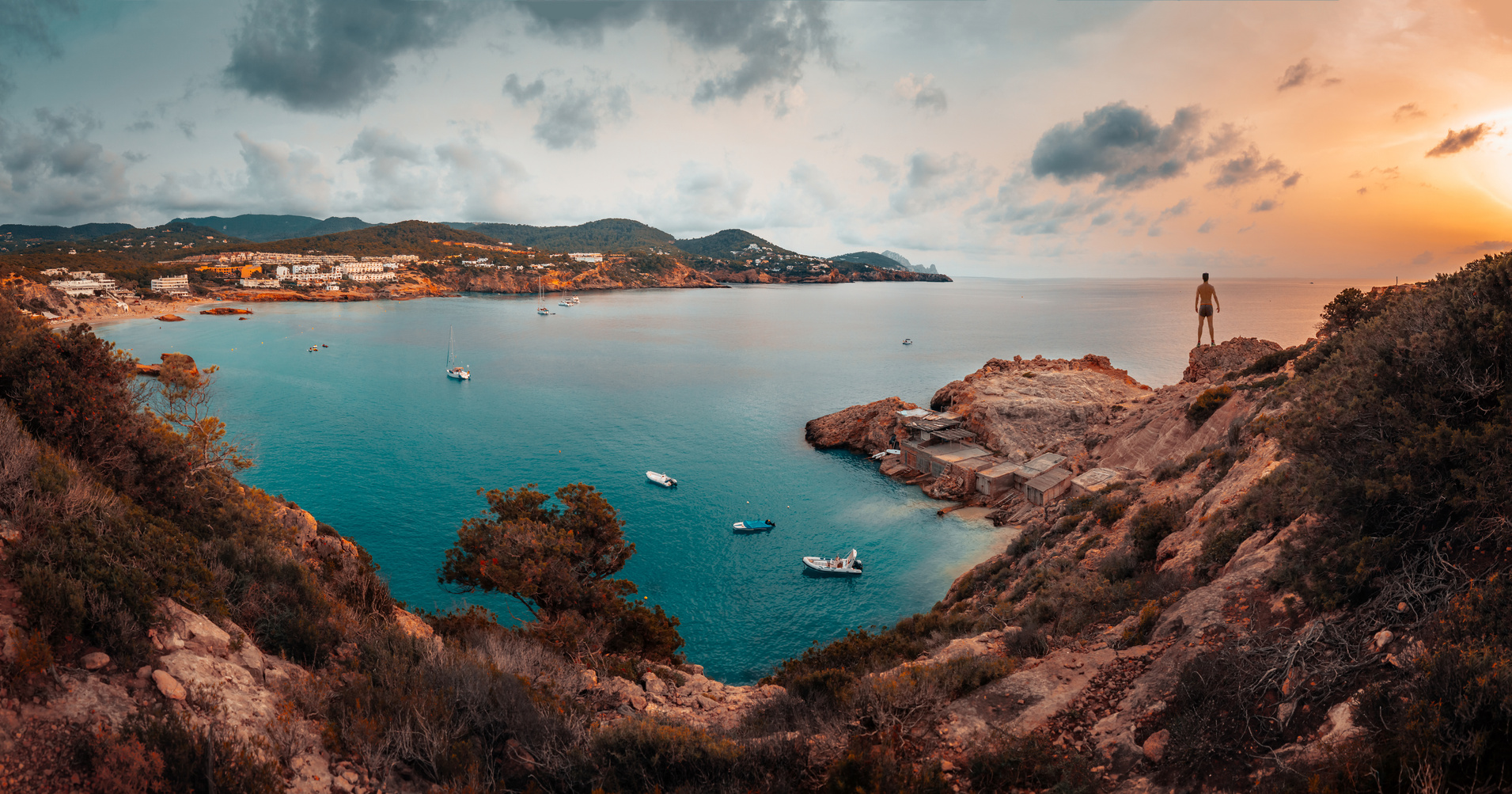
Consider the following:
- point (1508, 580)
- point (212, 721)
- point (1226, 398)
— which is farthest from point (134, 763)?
point (1226, 398)

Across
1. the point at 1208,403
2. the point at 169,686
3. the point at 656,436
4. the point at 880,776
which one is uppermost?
the point at 1208,403

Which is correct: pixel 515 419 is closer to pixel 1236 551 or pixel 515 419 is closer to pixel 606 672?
pixel 606 672

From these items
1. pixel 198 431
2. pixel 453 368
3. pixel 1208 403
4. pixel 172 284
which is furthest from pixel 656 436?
pixel 172 284

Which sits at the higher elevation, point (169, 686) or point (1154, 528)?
point (169, 686)

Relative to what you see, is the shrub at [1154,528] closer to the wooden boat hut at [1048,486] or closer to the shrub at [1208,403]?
the shrub at [1208,403]

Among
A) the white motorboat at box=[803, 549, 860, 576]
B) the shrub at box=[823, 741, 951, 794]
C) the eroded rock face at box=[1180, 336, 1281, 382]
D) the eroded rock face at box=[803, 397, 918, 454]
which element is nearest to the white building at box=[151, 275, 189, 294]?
the eroded rock face at box=[803, 397, 918, 454]

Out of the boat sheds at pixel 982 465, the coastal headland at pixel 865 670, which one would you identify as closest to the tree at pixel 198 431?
the coastal headland at pixel 865 670

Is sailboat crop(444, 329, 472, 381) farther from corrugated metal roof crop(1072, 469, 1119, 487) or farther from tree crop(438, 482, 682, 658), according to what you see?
corrugated metal roof crop(1072, 469, 1119, 487)

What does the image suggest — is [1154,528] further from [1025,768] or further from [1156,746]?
[1025,768]
